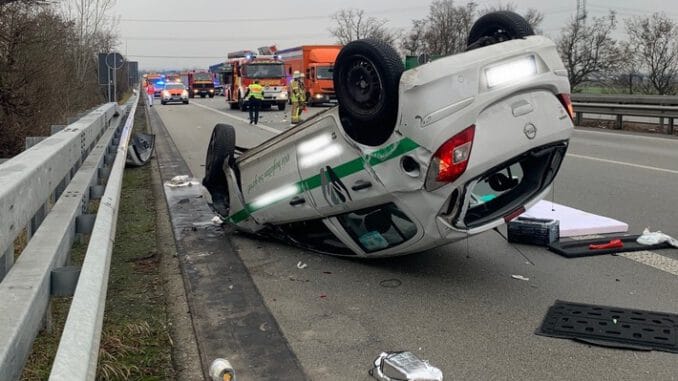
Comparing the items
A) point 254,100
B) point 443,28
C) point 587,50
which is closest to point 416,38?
point 443,28

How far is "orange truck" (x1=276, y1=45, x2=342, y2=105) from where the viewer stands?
3609 cm

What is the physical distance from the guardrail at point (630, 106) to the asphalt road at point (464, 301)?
1147 cm

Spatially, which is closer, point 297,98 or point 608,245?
point 608,245

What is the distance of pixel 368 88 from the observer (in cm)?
446

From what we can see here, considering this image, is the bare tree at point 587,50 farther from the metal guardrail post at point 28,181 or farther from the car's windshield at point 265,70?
the metal guardrail post at point 28,181

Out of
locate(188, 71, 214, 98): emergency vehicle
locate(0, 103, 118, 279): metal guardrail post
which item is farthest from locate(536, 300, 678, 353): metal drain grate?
locate(188, 71, 214, 98): emergency vehicle

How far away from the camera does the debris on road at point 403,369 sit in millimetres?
3229

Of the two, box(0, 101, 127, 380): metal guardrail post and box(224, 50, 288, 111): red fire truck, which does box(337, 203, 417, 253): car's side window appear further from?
box(224, 50, 288, 111): red fire truck

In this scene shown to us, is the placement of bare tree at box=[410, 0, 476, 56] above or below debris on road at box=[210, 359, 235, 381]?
above

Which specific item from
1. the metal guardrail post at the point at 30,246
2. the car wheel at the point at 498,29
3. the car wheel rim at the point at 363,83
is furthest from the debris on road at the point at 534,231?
the metal guardrail post at the point at 30,246

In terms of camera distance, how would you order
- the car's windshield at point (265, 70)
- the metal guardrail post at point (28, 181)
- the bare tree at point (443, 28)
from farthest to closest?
1. the bare tree at point (443, 28)
2. the car's windshield at point (265, 70)
3. the metal guardrail post at point (28, 181)

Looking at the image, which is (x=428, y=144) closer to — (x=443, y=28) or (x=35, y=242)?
(x=35, y=242)

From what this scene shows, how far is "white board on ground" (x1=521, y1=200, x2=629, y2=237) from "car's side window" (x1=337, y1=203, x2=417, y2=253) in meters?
1.96

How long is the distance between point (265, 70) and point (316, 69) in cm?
360
